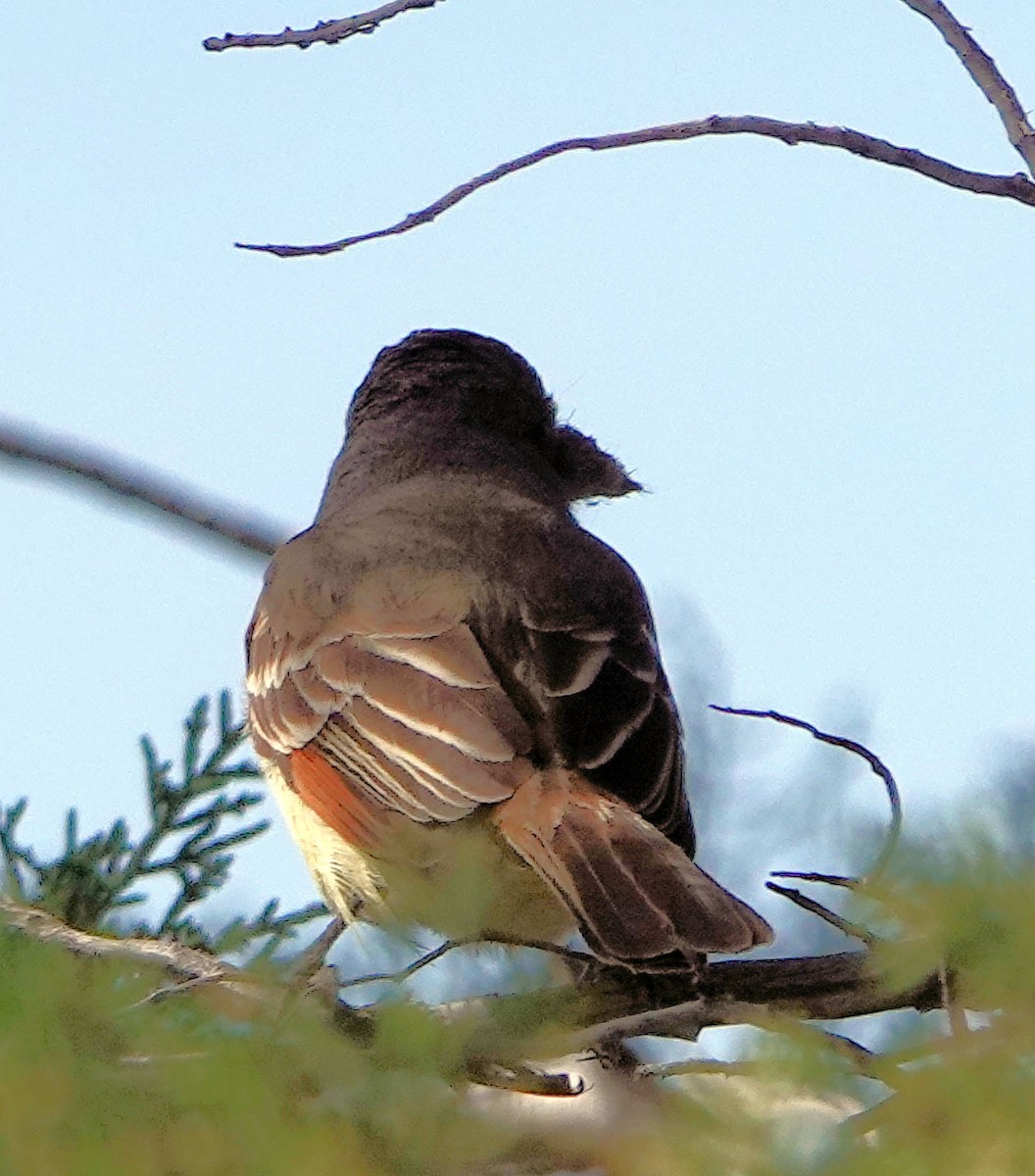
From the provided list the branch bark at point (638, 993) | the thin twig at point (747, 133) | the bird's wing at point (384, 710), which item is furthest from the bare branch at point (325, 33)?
the branch bark at point (638, 993)

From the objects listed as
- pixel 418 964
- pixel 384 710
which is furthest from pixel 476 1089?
pixel 384 710

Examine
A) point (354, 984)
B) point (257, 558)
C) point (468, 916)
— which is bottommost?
point (354, 984)

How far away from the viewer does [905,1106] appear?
117 cm

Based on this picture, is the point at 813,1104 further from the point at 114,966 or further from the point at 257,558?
the point at 257,558

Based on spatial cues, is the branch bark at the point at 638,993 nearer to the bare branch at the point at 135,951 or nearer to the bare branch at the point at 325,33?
the bare branch at the point at 135,951

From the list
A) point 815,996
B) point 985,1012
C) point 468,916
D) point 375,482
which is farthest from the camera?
point 375,482

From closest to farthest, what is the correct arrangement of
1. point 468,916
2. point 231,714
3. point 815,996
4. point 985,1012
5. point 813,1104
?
point 813,1104 → point 985,1012 → point 468,916 → point 815,996 → point 231,714

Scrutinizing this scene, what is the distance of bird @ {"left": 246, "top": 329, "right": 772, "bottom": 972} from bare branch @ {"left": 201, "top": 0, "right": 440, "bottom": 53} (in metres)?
1.36

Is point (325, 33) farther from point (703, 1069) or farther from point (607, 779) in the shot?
point (703, 1069)

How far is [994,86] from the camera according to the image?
11.0ft

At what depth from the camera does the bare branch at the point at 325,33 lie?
3.97 metres

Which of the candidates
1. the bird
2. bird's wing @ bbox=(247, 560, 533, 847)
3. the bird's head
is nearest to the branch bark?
the bird

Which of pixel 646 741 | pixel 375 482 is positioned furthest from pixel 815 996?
pixel 375 482

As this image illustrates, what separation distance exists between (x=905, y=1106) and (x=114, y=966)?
0.69 m
